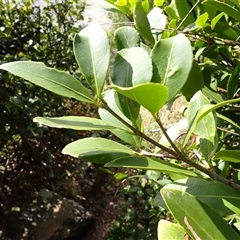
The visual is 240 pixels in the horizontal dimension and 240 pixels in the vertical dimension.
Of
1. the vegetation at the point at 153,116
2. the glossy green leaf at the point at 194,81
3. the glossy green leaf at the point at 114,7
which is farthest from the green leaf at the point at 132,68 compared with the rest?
the glossy green leaf at the point at 114,7

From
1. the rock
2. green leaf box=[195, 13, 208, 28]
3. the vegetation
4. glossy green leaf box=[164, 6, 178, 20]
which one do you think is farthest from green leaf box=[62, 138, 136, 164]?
the rock

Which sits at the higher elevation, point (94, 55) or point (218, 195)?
point (94, 55)

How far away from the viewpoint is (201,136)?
0.63 meters

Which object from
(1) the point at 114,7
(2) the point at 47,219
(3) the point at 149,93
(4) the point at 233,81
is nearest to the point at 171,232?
(3) the point at 149,93

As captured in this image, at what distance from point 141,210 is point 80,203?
637 millimetres

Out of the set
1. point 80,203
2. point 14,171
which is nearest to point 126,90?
point 14,171

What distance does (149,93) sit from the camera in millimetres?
490

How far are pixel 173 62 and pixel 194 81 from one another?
0.85 ft

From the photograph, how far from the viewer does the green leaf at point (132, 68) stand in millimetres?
563

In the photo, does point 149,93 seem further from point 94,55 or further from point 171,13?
point 171,13

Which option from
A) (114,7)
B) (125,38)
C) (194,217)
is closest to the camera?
(194,217)

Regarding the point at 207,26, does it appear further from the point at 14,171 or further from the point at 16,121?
the point at 14,171

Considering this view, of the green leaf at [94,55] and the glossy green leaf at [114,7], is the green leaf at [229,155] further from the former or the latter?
the glossy green leaf at [114,7]

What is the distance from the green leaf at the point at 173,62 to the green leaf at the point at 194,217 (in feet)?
0.53
